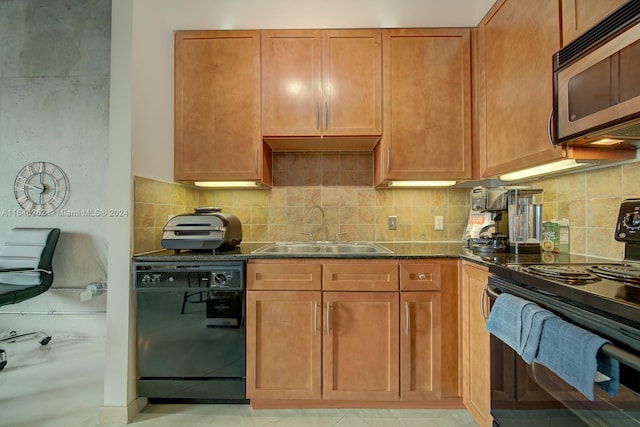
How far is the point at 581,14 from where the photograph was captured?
108 centimetres

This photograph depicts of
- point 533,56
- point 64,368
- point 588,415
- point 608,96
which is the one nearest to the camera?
point 588,415

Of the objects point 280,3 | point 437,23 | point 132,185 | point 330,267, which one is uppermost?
point 280,3

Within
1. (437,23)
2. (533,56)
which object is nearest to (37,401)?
(533,56)

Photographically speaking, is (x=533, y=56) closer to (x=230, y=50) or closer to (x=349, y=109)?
(x=349, y=109)

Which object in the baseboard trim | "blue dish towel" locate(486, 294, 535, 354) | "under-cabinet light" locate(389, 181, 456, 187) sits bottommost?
the baseboard trim

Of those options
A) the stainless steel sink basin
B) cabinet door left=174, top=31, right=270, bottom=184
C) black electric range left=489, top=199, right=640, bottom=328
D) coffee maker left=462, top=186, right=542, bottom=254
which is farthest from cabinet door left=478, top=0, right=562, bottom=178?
cabinet door left=174, top=31, right=270, bottom=184

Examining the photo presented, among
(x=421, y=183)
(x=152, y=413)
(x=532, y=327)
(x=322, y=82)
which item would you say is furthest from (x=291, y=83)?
(x=152, y=413)

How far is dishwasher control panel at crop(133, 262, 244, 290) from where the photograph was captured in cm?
158

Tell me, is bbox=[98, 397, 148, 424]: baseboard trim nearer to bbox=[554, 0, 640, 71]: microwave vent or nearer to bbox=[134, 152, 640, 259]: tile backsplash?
bbox=[134, 152, 640, 259]: tile backsplash

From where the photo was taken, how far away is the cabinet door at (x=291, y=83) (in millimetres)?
1918

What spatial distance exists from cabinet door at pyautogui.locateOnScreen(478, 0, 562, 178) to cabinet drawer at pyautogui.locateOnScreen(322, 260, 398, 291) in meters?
0.87

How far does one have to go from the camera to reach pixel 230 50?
1933 mm

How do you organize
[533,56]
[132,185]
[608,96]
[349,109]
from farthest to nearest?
1. [349,109]
2. [132,185]
3. [533,56]
4. [608,96]

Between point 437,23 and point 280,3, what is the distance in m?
1.09
